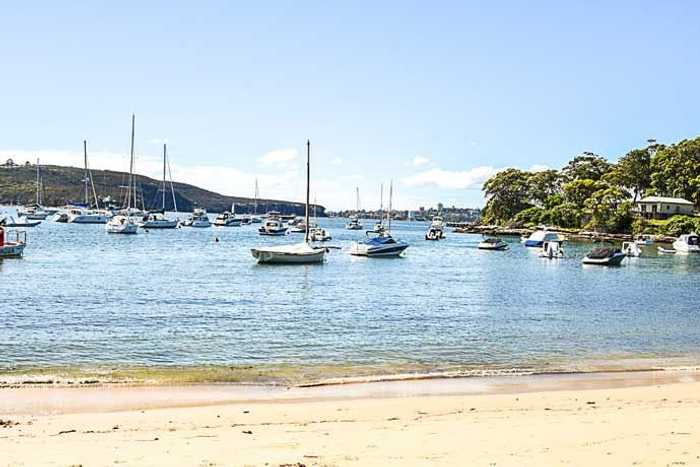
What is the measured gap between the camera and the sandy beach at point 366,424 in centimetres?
1073

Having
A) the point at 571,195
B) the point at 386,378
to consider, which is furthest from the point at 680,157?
the point at 386,378

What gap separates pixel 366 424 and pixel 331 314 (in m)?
19.2

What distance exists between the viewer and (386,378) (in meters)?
19.0

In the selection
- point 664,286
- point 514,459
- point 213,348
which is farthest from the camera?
point 664,286

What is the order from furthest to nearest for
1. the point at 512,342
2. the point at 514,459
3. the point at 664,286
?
the point at 664,286 → the point at 512,342 → the point at 514,459

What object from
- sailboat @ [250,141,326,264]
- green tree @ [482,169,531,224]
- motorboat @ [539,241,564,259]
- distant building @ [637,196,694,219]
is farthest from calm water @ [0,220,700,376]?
green tree @ [482,169,531,224]

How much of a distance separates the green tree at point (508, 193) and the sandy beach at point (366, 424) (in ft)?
508

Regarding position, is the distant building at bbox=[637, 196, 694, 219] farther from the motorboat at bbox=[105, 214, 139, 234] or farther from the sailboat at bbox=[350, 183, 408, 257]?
the motorboat at bbox=[105, 214, 139, 234]

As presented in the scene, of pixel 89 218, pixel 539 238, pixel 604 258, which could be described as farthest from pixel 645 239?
pixel 89 218

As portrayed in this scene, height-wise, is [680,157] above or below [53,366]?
above

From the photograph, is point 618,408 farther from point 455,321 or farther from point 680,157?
point 680,157

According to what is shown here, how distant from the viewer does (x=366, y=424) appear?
1339 centimetres

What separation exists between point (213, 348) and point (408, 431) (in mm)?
11821

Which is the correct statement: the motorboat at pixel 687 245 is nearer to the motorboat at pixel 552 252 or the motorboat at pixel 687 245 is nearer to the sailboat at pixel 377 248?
the motorboat at pixel 552 252
